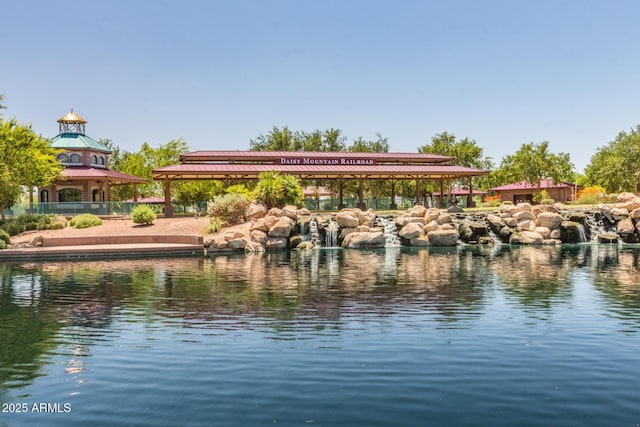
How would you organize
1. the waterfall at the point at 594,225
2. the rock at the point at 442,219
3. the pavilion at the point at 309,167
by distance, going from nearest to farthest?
1. the rock at the point at 442,219
2. the waterfall at the point at 594,225
3. the pavilion at the point at 309,167

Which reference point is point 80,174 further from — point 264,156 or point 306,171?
point 306,171

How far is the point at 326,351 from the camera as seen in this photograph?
401 inches

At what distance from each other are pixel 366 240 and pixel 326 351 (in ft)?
88.3

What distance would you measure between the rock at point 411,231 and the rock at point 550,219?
9239 mm

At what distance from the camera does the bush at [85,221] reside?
1567 inches

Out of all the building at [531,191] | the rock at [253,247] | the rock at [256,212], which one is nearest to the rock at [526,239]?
the rock at [253,247]

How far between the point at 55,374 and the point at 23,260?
25610mm

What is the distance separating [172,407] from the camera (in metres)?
7.47

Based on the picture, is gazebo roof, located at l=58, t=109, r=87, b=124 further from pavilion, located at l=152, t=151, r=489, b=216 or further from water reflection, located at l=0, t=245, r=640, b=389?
water reflection, located at l=0, t=245, r=640, b=389

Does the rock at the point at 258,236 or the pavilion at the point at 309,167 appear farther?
the pavilion at the point at 309,167

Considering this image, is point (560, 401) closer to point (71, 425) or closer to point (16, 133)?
point (71, 425)

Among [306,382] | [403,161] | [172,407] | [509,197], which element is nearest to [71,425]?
[172,407]

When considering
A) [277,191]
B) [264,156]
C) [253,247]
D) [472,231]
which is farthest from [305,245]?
[264,156]

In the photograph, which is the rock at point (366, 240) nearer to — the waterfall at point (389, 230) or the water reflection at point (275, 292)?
the waterfall at point (389, 230)
